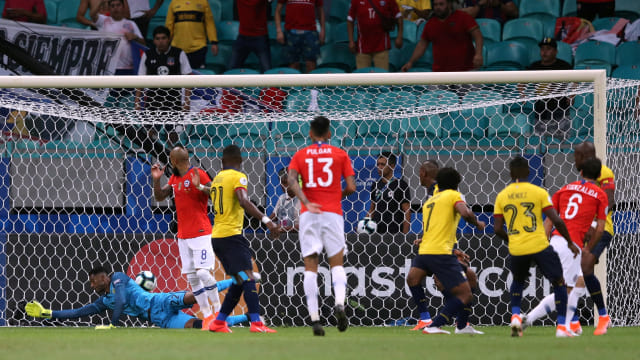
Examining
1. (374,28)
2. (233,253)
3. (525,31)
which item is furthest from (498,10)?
(233,253)

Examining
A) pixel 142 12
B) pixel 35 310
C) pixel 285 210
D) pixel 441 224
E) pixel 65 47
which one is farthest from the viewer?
pixel 142 12

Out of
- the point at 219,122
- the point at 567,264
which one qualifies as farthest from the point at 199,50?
the point at 567,264

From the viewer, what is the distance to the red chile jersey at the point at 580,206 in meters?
7.34

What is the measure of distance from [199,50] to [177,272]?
4855mm

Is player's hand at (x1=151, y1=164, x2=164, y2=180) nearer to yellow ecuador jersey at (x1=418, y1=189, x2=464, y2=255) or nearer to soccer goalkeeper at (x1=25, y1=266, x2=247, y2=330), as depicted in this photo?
soccer goalkeeper at (x1=25, y1=266, x2=247, y2=330)

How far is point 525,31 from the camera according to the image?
559 inches

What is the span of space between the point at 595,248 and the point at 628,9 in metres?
8.10

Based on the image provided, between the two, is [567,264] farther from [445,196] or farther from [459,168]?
[459,168]

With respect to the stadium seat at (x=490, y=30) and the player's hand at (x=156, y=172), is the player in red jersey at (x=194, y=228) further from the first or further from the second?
the stadium seat at (x=490, y=30)

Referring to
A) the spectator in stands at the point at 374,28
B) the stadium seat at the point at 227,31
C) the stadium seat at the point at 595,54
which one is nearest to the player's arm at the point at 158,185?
the spectator in stands at the point at 374,28

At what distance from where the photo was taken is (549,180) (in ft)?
33.1

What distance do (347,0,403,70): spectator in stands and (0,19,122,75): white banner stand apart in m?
3.68

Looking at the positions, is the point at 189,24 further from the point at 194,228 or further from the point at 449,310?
the point at 449,310

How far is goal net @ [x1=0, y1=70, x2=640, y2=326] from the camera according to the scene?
9.54m
